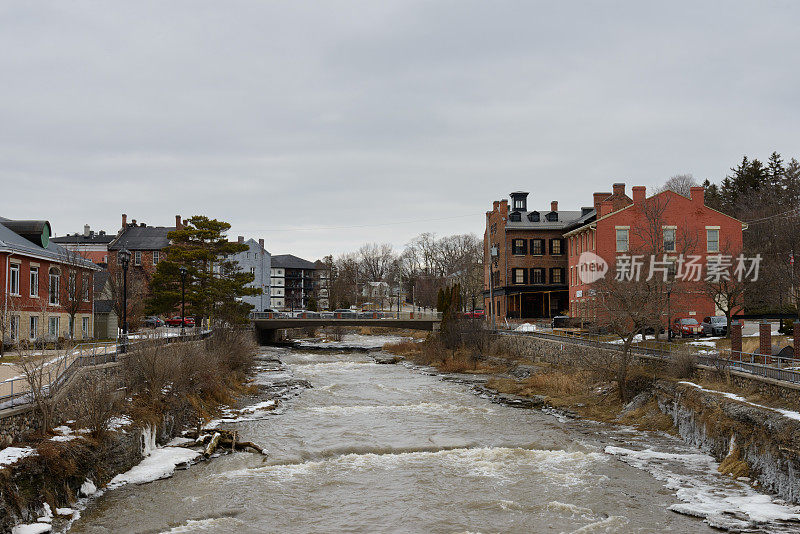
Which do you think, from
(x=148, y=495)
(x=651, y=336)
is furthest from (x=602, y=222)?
(x=148, y=495)

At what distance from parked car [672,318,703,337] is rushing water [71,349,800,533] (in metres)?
18.7

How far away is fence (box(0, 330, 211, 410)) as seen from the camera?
1603 cm

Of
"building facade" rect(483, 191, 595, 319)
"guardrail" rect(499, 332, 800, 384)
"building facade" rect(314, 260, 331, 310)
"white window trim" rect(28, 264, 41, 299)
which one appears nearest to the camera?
"guardrail" rect(499, 332, 800, 384)

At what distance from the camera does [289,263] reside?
152250 mm

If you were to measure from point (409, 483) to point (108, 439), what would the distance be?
8.29 m

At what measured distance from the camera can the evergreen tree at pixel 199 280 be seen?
48.7 meters

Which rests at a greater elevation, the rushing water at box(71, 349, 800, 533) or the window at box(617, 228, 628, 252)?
the window at box(617, 228, 628, 252)

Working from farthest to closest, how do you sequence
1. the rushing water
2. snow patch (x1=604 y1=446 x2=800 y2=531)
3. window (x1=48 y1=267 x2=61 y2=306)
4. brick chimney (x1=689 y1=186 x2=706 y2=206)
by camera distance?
1. brick chimney (x1=689 y1=186 x2=706 y2=206)
2. window (x1=48 y1=267 x2=61 y2=306)
3. the rushing water
4. snow patch (x1=604 y1=446 x2=800 y2=531)

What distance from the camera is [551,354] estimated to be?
43125mm

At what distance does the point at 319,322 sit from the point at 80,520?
60.1 m

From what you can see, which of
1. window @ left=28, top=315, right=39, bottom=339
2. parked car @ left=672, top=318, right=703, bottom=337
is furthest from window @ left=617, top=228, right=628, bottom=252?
window @ left=28, top=315, right=39, bottom=339

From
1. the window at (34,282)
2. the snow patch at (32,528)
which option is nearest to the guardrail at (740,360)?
the snow patch at (32,528)

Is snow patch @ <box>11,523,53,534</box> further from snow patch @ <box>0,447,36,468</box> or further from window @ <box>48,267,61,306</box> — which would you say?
window @ <box>48,267,61,306</box>

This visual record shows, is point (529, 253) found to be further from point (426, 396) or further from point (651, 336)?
point (426, 396)
